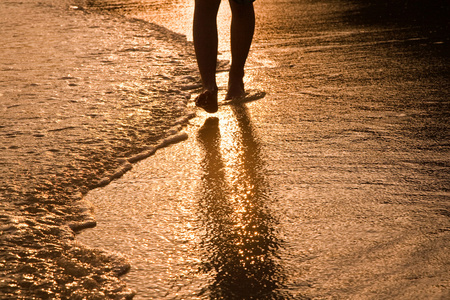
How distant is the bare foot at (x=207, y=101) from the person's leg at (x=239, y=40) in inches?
13.1

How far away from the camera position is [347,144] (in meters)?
2.35

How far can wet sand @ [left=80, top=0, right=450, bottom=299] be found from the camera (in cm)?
149

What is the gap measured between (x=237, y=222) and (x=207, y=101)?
1.08m

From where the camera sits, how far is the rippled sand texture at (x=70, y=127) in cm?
159

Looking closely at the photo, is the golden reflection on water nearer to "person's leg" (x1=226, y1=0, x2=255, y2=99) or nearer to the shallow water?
the shallow water

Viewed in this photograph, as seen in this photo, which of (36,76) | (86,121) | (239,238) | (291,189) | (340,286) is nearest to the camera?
(340,286)

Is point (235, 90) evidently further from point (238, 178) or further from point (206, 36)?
point (238, 178)

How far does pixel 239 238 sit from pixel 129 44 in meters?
3.02

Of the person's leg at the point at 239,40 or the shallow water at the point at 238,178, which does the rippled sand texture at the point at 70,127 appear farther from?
the person's leg at the point at 239,40

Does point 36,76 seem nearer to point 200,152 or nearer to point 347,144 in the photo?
point 200,152

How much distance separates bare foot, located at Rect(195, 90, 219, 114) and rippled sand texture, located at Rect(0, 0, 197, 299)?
11cm

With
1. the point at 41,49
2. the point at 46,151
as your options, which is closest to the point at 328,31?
the point at 41,49

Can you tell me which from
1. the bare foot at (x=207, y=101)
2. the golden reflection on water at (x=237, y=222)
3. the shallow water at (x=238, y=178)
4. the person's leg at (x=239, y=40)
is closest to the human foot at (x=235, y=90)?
the person's leg at (x=239, y=40)

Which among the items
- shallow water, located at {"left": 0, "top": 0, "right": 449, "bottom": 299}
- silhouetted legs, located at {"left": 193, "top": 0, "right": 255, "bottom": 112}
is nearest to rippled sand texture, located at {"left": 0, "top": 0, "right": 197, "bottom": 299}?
shallow water, located at {"left": 0, "top": 0, "right": 449, "bottom": 299}
